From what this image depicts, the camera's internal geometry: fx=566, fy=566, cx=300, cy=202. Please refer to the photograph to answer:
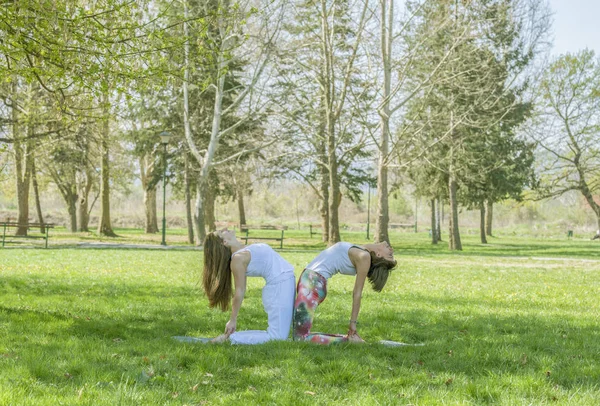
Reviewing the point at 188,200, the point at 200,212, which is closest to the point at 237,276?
the point at 200,212

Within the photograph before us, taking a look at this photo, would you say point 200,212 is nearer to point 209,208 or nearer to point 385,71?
point 209,208

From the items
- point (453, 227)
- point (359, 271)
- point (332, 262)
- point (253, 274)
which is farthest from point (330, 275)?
point (453, 227)

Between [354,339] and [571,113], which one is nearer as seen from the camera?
[354,339]

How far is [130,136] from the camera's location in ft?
109

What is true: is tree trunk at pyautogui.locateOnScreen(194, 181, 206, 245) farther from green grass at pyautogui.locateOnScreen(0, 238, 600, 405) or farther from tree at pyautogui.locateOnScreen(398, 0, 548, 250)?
green grass at pyautogui.locateOnScreen(0, 238, 600, 405)

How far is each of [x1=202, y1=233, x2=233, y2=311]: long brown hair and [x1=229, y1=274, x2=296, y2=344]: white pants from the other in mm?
401

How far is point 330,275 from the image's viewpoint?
5.97 m

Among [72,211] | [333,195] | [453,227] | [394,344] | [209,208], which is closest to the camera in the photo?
[394,344]

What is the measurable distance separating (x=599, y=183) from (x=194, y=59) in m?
43.1

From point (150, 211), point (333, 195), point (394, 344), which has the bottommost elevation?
point (394, 344)

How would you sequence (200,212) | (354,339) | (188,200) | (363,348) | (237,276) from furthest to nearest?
(188,200), (200,212), (354,339), (237,276), (363,348)

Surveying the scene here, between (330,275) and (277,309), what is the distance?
0.66 m

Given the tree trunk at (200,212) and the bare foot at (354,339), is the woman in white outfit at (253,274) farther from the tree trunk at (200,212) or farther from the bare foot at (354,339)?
the tree trunk at (200,212)

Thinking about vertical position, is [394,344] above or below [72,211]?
below
